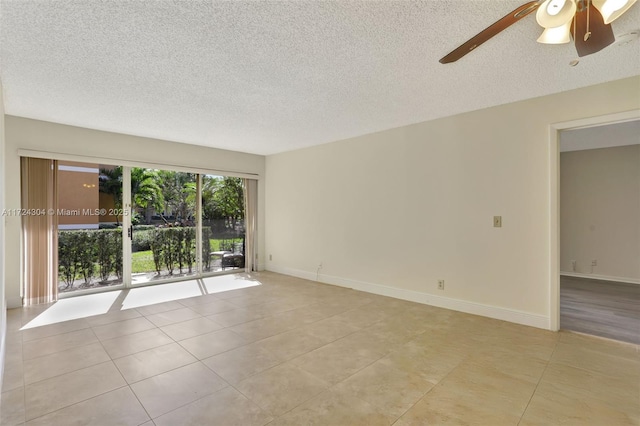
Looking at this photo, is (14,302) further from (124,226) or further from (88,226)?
(124,226)

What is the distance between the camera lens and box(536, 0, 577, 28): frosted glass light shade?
1.57 m

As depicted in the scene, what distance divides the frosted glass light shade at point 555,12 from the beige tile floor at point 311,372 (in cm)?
235

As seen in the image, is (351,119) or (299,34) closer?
(299,34)

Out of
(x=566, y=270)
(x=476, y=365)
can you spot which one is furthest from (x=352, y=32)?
(x=566, y=270)

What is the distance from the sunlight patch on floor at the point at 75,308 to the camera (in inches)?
142

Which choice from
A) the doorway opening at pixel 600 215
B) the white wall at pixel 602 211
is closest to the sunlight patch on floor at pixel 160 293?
the doorway opening at pixel 600 215

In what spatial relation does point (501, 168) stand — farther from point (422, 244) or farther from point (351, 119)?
point (351, 119)

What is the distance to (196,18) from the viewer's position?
2.01 m

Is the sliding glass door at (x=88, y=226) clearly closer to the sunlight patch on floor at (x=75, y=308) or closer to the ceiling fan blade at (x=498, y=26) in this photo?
the sunlight patch on floor at (x=75, y=308)

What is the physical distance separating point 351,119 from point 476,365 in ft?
10.3

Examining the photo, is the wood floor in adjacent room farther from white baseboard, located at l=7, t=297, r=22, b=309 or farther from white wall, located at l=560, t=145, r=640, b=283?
white baseboard, located at l=7, t=297, r=22, b=309

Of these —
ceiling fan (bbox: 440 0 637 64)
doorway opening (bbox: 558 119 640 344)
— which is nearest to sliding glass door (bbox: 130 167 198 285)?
ceiling fan (bbox: 440 0 637 64)

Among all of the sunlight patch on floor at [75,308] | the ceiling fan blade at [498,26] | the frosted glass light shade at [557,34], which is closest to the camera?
the ceiling fan blade at [498,26]

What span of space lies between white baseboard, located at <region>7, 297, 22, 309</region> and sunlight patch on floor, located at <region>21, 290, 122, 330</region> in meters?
0.37
